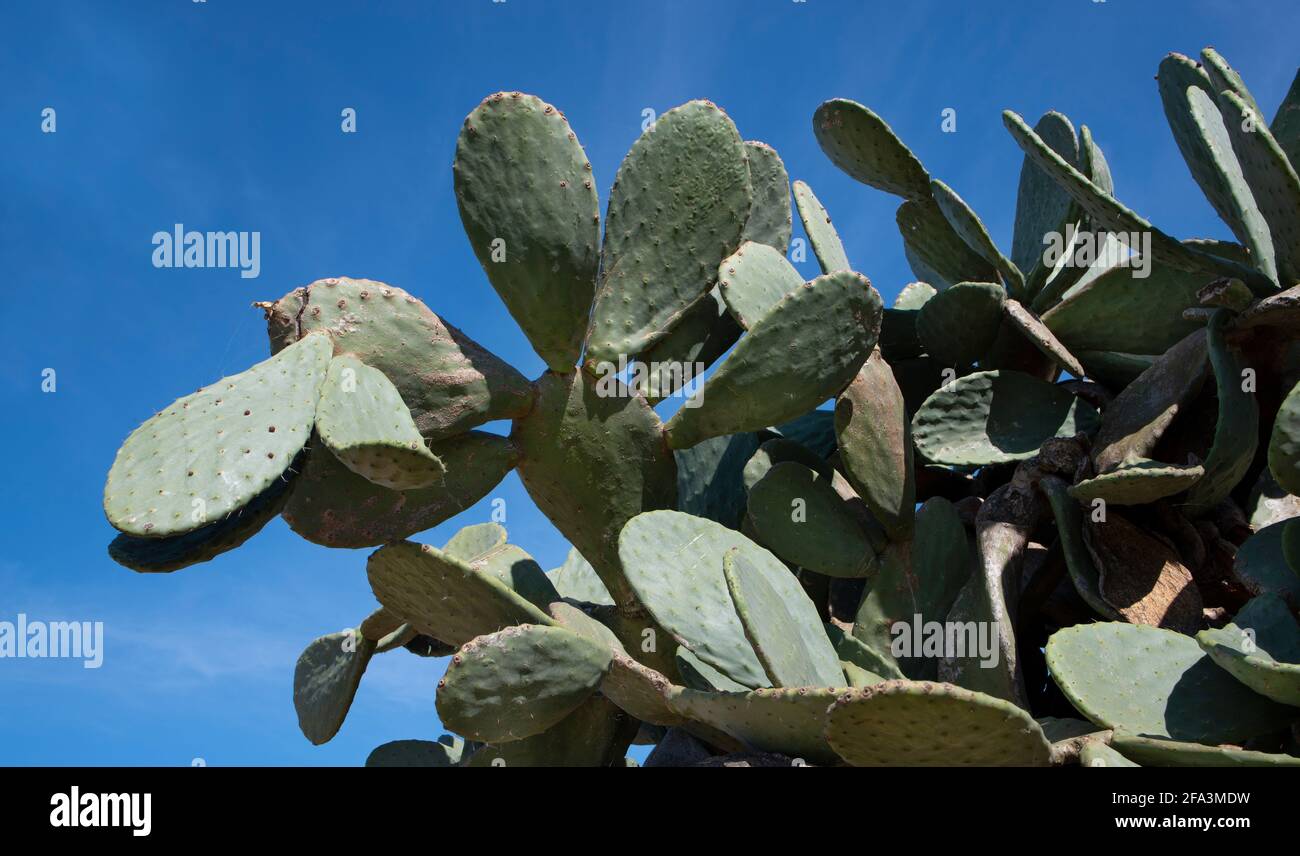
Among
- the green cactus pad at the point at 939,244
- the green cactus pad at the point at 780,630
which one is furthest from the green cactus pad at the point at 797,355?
the green cactus pad at the point at 939,244

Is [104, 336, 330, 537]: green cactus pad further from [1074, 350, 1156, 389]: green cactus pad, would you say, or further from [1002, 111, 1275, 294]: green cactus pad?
[1074, 350, 1156, 389]: green cactus pad

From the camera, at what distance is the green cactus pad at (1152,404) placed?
2182 mm

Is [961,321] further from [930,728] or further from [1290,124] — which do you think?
[930,728]

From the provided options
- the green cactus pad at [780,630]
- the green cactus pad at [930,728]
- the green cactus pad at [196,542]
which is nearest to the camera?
the green cactus pad at [930,728]

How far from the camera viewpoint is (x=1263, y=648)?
5.89 feet

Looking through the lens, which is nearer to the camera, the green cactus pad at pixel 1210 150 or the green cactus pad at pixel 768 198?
the green cactus pad at pixel 1210 150

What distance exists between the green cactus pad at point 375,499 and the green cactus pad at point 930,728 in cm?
92

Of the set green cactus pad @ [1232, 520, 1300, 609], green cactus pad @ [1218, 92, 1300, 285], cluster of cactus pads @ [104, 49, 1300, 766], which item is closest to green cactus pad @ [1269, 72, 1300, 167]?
cluster of cactus pads @ [104, 49, 1300, 766]

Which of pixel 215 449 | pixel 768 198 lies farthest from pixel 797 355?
pixel 215 449

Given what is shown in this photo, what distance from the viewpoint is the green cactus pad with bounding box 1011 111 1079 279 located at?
2.67 metres

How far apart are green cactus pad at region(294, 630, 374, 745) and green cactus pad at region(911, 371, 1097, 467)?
129 centimetres

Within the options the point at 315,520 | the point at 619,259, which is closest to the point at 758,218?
the point at 619,259

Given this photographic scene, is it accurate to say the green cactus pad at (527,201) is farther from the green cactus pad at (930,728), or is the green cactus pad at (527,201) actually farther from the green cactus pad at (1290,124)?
the green cactus pad at (1290,124)
